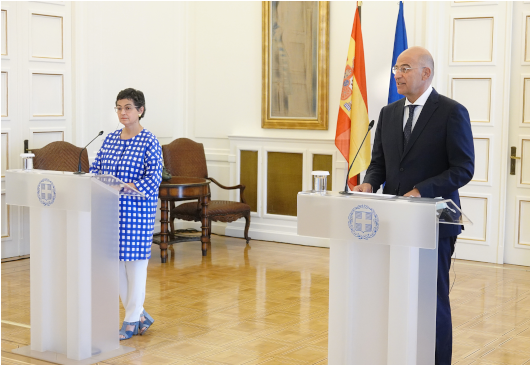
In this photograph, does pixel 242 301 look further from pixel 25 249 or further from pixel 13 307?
pixel 25 249

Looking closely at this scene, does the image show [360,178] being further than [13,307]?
Yes

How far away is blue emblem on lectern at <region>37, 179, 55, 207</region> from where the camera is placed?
12.7 ft

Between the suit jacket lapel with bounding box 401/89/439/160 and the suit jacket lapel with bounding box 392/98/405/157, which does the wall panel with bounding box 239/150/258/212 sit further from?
the suit jacket lapel with bounding box 401/89/439/160

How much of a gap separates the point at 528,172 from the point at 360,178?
5.37ft

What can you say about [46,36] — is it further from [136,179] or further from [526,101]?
[526,101]

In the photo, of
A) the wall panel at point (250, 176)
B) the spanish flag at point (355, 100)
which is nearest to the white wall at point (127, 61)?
the wall panel at point (250, 176)

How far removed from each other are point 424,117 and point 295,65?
Result: 447 centimetres

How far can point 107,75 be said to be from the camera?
745 centimetres

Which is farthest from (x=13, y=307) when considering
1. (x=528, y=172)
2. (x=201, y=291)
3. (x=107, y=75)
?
(x=528, y=172)

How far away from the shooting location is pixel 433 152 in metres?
3.27

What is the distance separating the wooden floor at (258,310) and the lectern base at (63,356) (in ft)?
0.17

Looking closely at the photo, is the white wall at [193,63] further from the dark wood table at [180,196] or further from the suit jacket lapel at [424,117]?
the suit jacket lapel at [424,117]

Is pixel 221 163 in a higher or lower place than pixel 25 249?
higher

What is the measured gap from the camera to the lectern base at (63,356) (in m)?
3.80
